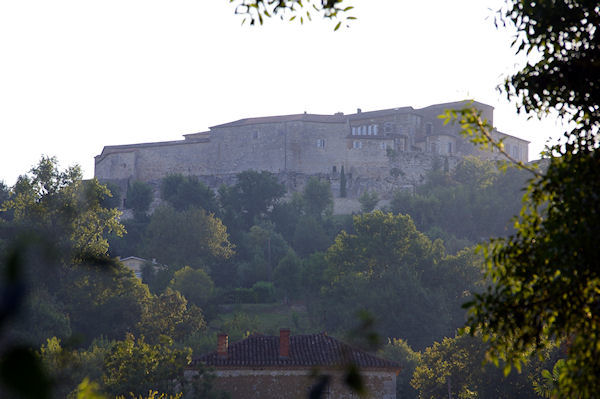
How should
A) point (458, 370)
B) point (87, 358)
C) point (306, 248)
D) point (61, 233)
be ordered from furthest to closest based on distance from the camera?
1. point (306, 248)
2. point (61, 233)
3. point (87, 358)
4. point (458, 370)

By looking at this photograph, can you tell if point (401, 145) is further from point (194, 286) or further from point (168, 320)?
point (168, 320)

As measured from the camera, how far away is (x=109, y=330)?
4769cm

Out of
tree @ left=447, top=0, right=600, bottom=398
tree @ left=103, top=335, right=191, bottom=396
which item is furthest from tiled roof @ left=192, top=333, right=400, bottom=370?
tree @ left=447, top=0, right=600, bottom=398

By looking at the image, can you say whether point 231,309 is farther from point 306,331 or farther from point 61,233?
point 61,233

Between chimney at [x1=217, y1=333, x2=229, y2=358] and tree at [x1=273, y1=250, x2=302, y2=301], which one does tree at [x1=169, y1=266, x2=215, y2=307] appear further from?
chimney at [x1=217, y1=333, x2=229, y2=358]

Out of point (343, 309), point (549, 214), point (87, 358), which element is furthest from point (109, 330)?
point (549, 214)

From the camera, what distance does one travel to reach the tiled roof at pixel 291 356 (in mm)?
30375

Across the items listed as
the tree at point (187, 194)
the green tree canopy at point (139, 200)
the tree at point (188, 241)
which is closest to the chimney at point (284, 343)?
the tree at point (188, 241)

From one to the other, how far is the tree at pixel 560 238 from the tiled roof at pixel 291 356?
905 inches

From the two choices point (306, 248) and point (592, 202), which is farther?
point (306, 248)

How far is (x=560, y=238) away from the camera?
641 centimetres

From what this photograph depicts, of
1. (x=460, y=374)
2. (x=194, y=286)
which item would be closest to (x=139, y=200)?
(x=194, y=286)

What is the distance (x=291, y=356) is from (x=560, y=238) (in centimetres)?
2555

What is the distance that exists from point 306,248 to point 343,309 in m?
16.2
